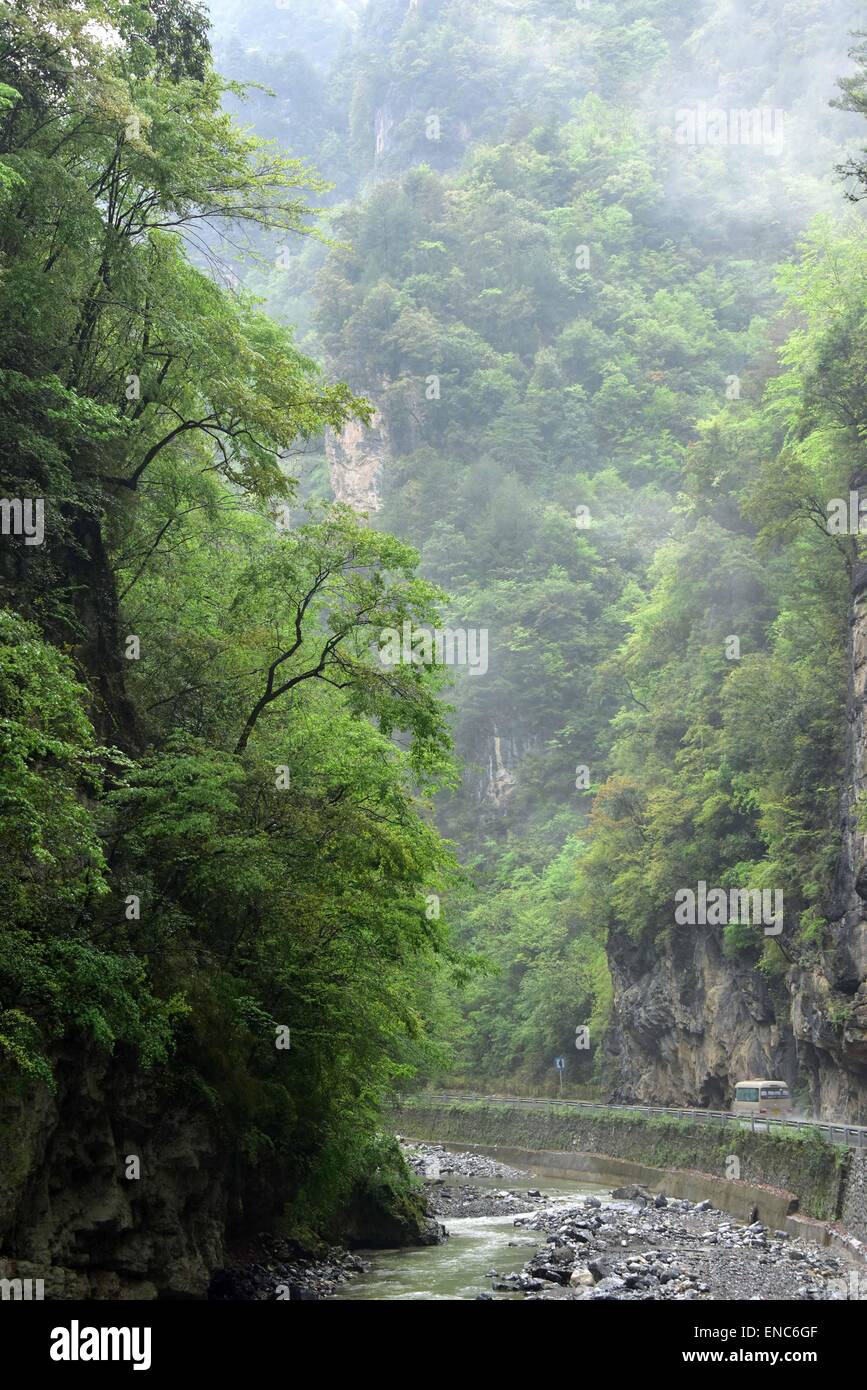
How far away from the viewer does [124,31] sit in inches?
834

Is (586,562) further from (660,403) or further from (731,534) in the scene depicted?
(731,534)

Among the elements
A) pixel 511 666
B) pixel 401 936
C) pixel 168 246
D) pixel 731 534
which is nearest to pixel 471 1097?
pixel 731 534

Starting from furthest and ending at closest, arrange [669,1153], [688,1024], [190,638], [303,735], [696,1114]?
[688,1024]
[696,1114]
[669,1153]
[190,638]
[303,735]

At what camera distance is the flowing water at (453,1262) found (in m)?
21.7

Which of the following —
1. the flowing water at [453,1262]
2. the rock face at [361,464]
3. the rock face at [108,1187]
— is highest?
the rock face at [361,464]

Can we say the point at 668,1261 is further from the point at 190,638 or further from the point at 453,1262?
the point at 190,638

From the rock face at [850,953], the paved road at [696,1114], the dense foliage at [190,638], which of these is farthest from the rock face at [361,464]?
the dense foliage at [190,638]

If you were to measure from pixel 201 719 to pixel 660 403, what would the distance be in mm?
85694

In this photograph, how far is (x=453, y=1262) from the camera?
83.3ft

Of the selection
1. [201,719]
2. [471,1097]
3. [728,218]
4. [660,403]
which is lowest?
[471,1097]

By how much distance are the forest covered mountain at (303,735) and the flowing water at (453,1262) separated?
1.37m

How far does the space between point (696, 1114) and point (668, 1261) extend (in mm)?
16124

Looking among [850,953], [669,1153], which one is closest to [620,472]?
[669,1153]

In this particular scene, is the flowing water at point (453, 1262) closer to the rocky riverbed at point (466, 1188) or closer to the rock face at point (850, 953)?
the rocky riverbed at point (466, 1188)
